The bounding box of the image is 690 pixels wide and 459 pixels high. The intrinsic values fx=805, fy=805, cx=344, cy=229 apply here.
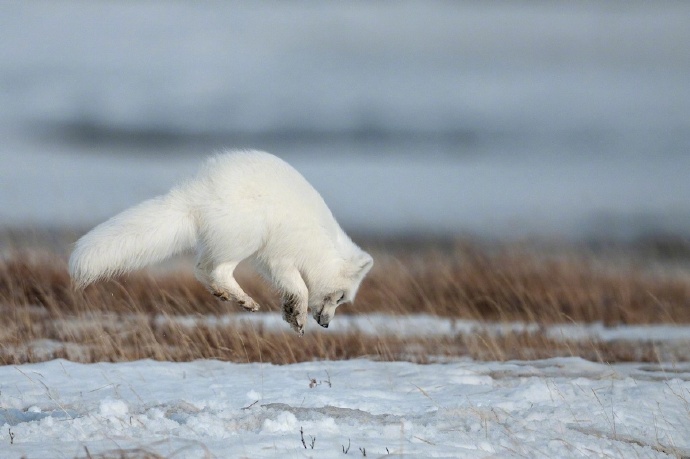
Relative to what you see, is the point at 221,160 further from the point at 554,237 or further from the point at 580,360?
the point at 554,237

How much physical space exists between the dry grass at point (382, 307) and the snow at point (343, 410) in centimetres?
74

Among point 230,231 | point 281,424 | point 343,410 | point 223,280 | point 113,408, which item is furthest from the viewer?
point 223,280

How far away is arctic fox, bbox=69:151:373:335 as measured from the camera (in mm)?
5438

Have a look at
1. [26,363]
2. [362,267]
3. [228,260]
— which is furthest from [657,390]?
[26,363]

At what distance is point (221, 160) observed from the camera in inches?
237

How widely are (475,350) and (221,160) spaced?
3.58 meters

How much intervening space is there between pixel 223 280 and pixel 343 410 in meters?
1.67

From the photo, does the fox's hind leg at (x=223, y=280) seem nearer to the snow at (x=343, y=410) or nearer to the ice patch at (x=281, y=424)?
the snow at (x=343, y=410)

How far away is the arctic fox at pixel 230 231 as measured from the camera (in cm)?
544

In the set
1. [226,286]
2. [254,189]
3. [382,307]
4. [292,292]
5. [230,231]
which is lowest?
[382,307]

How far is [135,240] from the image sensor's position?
5.47 meters

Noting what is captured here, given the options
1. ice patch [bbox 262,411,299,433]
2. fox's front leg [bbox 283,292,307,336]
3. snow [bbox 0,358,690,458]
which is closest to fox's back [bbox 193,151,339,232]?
fox's front leg [bbox 283,292,307,336]

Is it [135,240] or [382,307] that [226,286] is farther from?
[382,307]

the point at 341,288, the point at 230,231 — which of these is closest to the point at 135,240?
the point at 230,231
